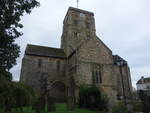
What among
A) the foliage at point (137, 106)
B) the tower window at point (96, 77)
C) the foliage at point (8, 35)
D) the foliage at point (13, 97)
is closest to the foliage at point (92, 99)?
the foliage at point (137, 106)


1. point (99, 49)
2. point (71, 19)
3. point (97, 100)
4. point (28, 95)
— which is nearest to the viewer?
point (28, 95)

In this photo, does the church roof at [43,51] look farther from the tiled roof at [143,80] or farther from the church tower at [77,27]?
the tiled roof at [143,80]

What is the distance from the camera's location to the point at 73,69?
30.8 metres

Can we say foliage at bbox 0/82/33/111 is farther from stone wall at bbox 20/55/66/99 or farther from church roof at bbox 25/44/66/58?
church roof at bbox 25/44/66/58

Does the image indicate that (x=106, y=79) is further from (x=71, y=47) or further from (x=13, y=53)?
(x=13, y=53)

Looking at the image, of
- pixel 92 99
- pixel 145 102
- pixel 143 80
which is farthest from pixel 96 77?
pixel 143 80

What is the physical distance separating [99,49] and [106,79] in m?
6.24

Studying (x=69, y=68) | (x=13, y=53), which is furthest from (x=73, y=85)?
(x=13, y=53)

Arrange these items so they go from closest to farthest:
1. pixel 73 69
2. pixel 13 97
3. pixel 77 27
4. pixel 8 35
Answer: pixel 8 35
pixel 13 97
pixel 73 69
pixel 77 27

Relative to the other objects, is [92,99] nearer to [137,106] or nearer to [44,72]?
[137,106]

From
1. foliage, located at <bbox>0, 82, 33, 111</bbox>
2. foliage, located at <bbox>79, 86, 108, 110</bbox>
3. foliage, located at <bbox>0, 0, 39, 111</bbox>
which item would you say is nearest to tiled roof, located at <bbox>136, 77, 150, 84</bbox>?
foliage, located at <bbox>79, 86, 108, 110</bbox>

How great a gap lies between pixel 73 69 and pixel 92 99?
816 cm

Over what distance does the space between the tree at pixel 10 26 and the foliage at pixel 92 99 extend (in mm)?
14532

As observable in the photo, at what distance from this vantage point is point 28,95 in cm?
1697
